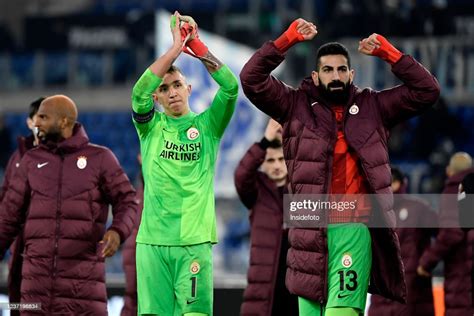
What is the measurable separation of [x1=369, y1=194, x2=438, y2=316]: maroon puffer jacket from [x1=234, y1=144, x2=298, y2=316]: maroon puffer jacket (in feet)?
5.46

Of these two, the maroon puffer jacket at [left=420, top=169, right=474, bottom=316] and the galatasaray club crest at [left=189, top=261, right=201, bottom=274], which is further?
the maroon puffer jacket at [left=420, top=169, right=474, bottom=316]

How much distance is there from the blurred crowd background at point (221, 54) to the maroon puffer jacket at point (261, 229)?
5.23 m

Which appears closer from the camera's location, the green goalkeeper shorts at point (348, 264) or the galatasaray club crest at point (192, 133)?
the green goalkeeper shorts at point (348, 264)

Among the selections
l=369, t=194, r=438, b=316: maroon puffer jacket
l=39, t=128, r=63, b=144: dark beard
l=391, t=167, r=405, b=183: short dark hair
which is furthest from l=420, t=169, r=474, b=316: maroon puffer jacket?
l=39, t=128, r=63, b=144: dark beard

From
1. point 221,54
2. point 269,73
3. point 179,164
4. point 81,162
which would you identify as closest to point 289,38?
point 269,73

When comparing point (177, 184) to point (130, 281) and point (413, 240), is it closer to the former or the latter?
point (130, 281)

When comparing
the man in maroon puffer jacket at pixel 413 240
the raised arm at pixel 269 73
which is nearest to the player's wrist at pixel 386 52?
the raised arm at pixel 269 73

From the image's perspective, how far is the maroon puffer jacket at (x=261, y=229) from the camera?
10.1 meters

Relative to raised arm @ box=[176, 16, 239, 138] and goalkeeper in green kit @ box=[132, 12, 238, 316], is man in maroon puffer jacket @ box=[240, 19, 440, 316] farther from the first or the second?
goalkeeper in green kit @ box=[132, 12, 238, 316]

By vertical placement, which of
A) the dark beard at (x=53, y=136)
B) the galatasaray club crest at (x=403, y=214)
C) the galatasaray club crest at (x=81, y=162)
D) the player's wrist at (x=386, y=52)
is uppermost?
the player's wrist at (x=386, y=52)

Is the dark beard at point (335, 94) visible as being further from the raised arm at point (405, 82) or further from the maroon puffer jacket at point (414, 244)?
the maroon puffer jacket at point (414, 244)

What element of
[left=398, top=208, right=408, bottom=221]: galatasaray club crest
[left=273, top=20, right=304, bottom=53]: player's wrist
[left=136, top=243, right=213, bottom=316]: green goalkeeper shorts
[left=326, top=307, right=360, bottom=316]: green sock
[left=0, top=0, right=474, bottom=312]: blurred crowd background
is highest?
[left=0, top=0, right=474, bottom=312]: blurred crowd background

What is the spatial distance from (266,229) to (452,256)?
211cm

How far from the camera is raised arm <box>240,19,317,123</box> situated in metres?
7.98
